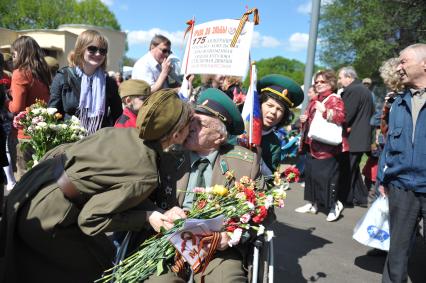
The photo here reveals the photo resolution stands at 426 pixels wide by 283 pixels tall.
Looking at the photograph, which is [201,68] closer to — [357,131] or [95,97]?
[95,97]

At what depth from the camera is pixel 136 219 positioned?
2.14 metres

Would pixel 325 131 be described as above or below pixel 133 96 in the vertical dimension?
below

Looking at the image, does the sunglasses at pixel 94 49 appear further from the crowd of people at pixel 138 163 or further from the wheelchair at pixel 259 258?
the wheelchair at pixel 259 258

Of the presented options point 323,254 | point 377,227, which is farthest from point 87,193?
point 323,254

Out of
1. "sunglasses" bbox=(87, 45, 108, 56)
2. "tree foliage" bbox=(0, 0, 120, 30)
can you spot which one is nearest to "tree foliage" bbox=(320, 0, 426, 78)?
"sunglasses" bbox=(87, 45, 108, 56)

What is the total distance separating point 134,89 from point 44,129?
1.03 meters

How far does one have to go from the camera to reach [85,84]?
12.2ft

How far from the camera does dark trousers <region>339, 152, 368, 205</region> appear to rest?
6340mm

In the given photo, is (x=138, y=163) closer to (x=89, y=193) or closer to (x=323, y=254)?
(x=89, y=193)

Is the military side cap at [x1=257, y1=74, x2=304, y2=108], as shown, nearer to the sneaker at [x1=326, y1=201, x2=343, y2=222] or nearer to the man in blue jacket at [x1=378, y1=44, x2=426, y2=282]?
the man in blue jacket at [x1=378, y1=44, x2=426, y2=282]

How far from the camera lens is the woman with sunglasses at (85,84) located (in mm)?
3691

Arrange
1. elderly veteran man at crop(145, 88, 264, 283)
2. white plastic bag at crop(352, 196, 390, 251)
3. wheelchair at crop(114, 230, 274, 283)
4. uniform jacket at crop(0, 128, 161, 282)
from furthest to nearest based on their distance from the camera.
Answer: white plastic bag at crop(352, 196, 390, 251)
elderly veteran man at crop(145, 88, 264, 283)
wheelchair at crop(114, 230, 274, 283)
uniform jacket at crop(0, 128, 161, 282)

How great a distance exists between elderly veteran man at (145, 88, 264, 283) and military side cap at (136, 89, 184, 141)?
430mm

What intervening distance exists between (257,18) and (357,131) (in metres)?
3.64
